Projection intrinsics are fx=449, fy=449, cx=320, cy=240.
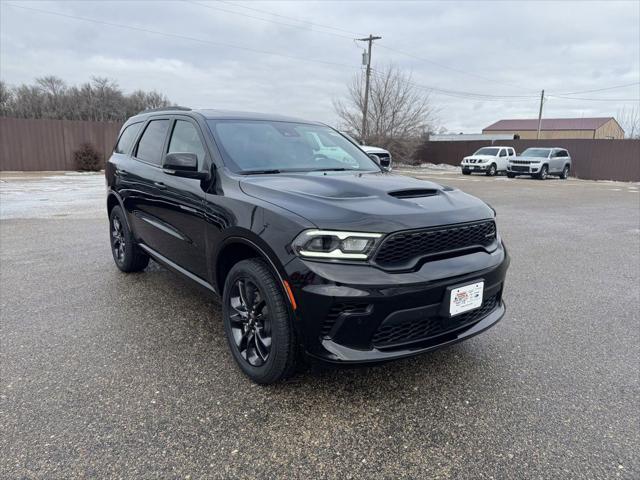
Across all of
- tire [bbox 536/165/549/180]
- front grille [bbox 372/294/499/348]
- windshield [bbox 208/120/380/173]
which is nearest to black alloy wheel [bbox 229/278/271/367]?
front grille [bbox 372/294/499/348]

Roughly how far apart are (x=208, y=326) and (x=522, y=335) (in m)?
2.54

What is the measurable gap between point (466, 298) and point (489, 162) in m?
25.5

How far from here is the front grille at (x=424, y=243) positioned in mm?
2381

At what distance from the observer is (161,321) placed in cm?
375

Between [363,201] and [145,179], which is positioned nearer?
[363,201]

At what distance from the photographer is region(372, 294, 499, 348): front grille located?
239cm

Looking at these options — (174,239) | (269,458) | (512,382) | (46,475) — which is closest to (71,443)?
(46,475)

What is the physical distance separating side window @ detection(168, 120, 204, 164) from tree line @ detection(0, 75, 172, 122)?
176 ft

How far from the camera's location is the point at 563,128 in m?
77.7

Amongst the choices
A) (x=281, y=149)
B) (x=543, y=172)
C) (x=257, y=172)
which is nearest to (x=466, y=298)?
(x=257, y=172)

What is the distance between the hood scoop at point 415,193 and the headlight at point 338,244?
0.56 meters

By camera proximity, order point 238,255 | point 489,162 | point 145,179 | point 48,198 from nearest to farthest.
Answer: point 238,255 → point 145,179 → point 48,198 → point 489,162

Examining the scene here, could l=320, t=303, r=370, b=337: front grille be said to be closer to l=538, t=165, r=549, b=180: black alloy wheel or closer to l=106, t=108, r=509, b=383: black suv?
l=106, t=108, r=509, b=383: black suv

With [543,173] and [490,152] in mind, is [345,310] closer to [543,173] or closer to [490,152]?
[543,173]
